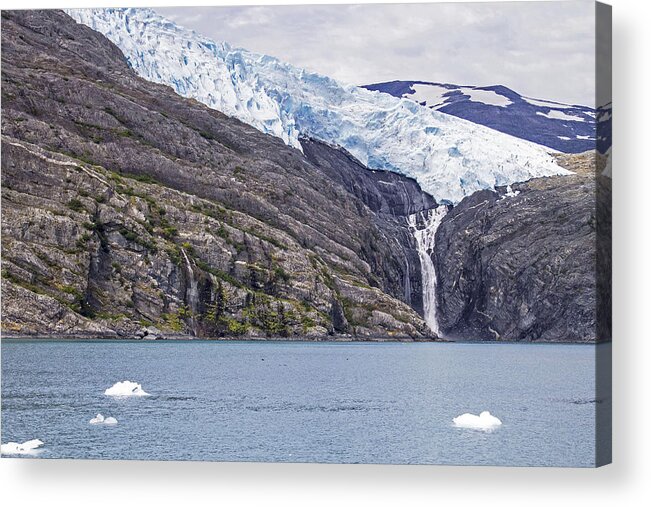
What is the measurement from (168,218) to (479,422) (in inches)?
934

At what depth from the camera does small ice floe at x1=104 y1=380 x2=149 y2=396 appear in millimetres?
33500

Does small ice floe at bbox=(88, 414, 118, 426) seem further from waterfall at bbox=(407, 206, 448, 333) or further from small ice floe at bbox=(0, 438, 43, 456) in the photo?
waterfall at bbox=(407, 206, 448, 333)

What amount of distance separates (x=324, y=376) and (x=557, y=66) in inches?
536

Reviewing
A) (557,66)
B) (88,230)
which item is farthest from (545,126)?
(88,230)

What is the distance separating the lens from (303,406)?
33.9 metres

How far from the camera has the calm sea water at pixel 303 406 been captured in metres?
29.8

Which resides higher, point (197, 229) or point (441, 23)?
point (441, 23)

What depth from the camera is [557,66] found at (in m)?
33.8

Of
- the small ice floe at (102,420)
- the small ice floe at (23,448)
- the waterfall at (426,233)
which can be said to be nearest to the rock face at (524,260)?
the waterfall at (426,233)

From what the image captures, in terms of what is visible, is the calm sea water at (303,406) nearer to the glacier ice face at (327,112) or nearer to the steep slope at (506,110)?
the steep slope at (506,110)

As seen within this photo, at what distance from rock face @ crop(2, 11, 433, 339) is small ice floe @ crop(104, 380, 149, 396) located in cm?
1115

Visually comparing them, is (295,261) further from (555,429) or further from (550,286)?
(555,429)

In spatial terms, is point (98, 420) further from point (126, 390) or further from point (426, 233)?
point (426, 233)

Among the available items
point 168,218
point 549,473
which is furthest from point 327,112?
point 549,473
